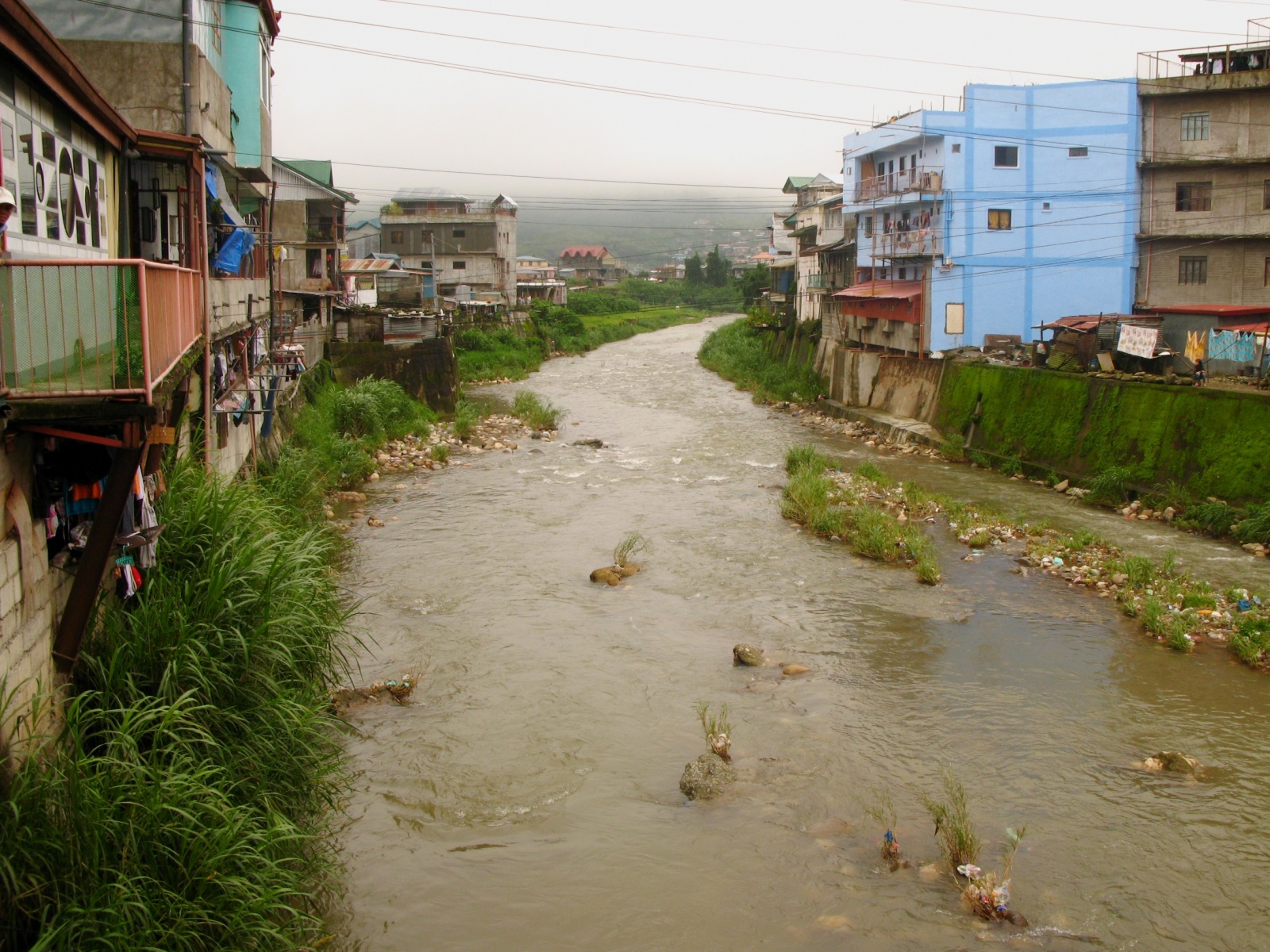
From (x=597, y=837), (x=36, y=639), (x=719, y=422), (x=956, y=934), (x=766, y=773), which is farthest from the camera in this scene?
(x=719, y=422)

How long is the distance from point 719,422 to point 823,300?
12.1 meters

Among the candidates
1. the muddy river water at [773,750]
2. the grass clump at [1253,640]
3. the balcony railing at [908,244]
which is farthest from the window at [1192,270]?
the grass clump at [1253,640]

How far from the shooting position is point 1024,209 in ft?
99.7

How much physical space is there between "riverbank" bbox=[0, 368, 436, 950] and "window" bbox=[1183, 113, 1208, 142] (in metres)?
28.8

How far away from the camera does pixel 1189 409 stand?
60.7 ft

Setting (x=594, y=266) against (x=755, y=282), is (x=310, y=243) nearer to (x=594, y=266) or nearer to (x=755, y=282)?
(x=755, y=282)

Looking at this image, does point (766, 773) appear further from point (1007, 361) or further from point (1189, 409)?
point (1007, 361)

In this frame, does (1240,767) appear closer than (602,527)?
Yes

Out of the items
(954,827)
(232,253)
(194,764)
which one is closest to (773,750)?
(954,827)

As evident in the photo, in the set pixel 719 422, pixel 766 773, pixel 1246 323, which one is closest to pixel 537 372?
pixel 719 422

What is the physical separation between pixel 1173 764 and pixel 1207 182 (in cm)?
2511

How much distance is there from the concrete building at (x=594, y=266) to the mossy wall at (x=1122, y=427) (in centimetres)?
8017

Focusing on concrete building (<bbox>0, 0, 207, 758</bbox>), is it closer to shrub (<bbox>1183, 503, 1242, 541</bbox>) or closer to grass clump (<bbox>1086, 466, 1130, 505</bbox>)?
shrub (<bbox>1183, 503, 1242, 541</bbox>)

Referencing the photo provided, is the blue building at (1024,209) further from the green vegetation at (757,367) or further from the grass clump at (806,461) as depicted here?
the grass clump at (806,461)
